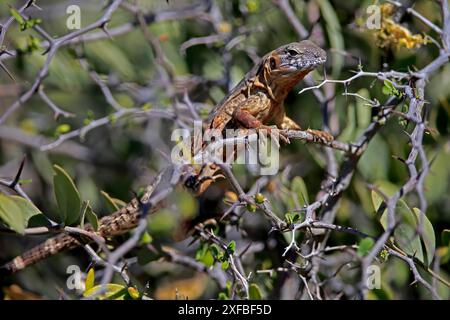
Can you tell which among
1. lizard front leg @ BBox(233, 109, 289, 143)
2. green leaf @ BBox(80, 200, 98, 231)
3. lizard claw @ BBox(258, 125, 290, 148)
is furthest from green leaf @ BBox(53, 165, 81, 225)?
lizard front leg @ BBox(233, 109, 289, 143)

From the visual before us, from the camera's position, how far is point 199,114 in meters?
5.23

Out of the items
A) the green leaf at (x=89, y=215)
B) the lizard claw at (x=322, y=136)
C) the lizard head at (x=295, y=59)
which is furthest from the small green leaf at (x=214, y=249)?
the lizard head at (x=295, y=59)

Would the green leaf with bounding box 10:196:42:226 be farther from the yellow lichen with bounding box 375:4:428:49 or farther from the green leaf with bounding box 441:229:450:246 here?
the yellow lichen with bounding box 375:4:428:49

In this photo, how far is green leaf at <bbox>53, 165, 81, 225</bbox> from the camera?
361cm

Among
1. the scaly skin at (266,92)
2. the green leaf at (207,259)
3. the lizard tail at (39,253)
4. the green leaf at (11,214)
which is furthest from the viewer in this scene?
the scaly skin at (266,92)

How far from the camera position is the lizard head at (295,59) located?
4.58m

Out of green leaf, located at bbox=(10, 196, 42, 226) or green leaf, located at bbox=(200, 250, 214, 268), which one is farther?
green leaf, located at bbox=(200, 250, 214, 268)

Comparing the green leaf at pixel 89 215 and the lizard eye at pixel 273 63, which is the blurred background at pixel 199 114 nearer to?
the lizard eye at pixel 273 63

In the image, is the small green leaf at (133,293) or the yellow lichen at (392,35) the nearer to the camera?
the small green leaf at (133,293)

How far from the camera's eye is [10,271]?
451 centimetres

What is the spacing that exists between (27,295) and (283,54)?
2.44 metres

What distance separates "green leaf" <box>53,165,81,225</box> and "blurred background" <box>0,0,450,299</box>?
632 millimetres
